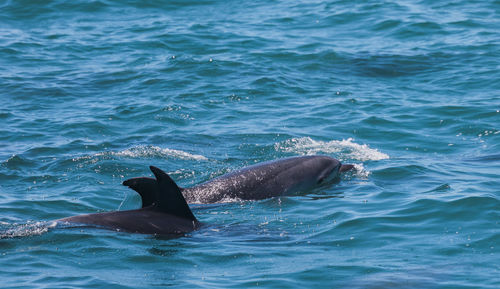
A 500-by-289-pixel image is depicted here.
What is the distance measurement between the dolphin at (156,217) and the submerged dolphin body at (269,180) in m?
1.76

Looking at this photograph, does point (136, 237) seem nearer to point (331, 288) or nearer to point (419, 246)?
point (331, 288)

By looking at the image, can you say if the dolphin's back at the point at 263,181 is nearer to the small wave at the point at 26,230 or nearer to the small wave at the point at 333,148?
the small wave at the point at 333,148

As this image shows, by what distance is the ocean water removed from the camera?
29.7 feet

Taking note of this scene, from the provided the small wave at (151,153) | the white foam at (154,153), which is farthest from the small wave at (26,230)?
the white foam at (154,153)

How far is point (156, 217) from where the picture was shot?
984 centimetres

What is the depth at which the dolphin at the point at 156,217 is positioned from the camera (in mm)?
9727

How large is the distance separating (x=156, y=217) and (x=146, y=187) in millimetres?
389

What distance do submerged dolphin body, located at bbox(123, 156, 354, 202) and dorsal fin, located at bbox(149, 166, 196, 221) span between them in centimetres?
174

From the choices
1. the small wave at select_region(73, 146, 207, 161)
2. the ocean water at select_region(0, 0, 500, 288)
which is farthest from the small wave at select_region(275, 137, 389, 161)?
the small wave at select_region(73, 146, 207, 161)

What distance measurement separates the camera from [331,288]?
823cm

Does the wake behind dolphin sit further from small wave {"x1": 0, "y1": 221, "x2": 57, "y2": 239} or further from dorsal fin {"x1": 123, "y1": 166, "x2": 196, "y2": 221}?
small wave {"x1": 0, "y1": 221, "x2": 57, "y2": 239}

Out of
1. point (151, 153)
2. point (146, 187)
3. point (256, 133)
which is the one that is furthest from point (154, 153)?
point (146, 187)

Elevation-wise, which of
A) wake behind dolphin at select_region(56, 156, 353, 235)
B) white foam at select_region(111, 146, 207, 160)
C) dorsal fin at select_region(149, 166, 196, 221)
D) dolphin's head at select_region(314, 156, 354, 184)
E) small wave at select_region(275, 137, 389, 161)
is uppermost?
dorsal fin at select_region(149, 166, 196, 221)

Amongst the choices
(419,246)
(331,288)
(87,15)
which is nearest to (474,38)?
(87,15)
